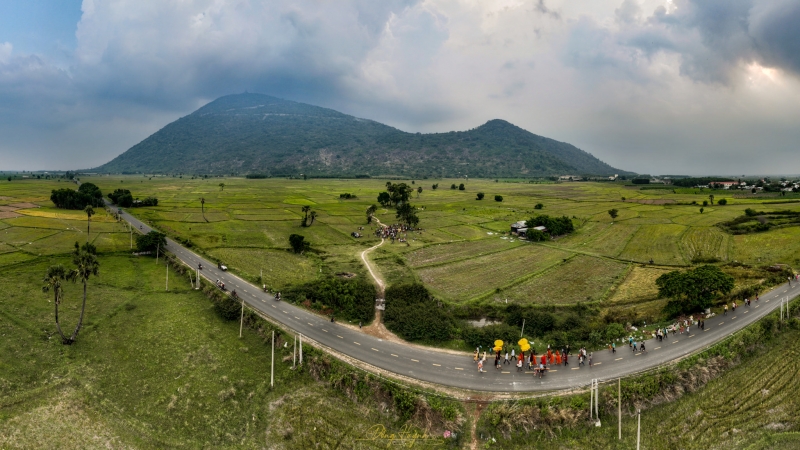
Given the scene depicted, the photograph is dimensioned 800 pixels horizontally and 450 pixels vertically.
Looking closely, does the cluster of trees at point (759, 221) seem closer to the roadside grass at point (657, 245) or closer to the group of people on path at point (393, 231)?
the roadside grass at point (657, 245)

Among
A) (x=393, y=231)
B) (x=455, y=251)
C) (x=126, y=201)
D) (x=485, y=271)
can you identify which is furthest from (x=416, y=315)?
(x=126, y=201)

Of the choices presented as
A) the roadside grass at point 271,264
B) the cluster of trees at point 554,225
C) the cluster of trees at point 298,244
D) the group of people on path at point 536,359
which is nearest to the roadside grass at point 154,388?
the group of people on path at point 536,359

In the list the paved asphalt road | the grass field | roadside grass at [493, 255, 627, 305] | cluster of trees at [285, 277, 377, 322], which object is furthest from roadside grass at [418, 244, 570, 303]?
the paved asphalt road

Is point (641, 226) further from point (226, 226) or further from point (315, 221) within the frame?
point (226, 226)

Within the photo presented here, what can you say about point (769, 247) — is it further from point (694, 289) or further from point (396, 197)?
point (396, 197)

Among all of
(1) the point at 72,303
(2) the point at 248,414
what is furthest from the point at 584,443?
(1) the point at 72,303
